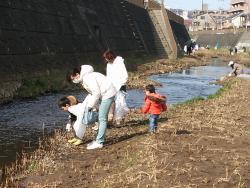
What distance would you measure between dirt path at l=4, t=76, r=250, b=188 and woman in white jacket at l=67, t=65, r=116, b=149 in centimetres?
46

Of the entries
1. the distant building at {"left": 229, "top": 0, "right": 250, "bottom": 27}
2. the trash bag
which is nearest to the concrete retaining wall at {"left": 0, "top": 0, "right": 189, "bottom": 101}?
the trash bag

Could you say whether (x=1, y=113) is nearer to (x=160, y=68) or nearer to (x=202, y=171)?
(x=202, y=171)

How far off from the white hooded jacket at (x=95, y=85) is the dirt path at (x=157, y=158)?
3.60ft

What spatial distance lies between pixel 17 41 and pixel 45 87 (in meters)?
3.07

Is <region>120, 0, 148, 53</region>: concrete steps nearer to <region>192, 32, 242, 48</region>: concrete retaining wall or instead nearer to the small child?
the small child

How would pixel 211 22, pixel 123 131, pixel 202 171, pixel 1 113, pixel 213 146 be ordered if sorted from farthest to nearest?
pixel 211 22 < pixel 1 113 < pixel 123 131 < pixel 213 146 < pixel 202 171

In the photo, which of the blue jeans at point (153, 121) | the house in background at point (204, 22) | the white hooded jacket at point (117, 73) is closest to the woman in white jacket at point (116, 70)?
the white hooded jacket at point (117, 73)

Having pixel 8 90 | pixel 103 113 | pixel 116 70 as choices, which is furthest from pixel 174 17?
pixel 103 113

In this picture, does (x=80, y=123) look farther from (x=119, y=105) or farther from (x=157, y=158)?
(x=157, y=158)

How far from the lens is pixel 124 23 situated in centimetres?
4428

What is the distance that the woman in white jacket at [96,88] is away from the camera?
873 centimetres

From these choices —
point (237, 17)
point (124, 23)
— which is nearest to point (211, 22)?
point (237, 17)

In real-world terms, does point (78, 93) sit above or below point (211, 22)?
below

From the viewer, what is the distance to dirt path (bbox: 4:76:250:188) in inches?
258
